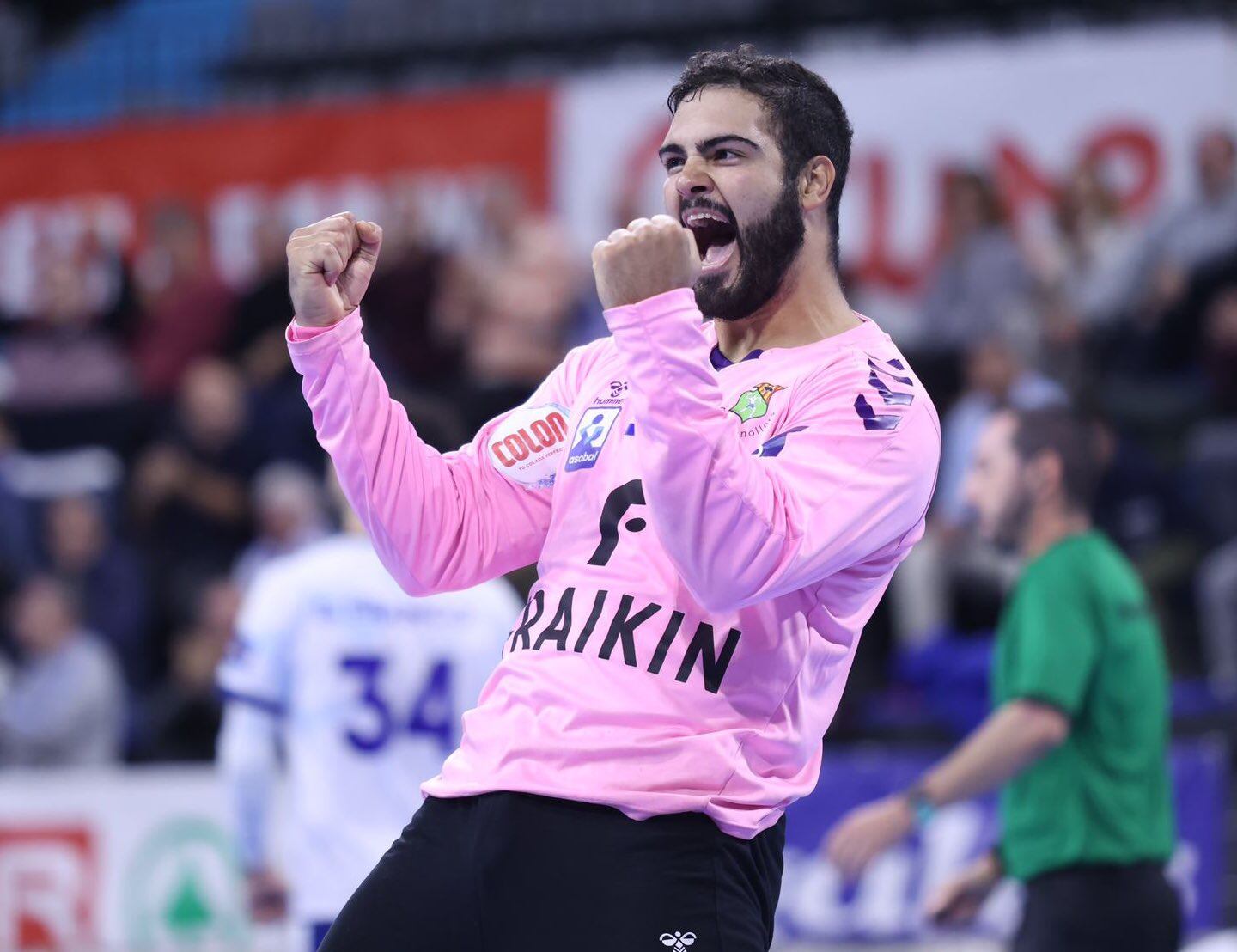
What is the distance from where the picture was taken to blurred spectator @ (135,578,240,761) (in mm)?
9625

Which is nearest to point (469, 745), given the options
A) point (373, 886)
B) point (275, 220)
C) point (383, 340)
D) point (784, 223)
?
point (373, 886)

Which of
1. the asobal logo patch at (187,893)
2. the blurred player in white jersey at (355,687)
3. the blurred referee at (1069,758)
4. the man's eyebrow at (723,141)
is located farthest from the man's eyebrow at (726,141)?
the asobal logo patch at (187,893)

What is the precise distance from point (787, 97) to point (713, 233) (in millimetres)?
254

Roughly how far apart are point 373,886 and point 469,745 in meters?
0.26

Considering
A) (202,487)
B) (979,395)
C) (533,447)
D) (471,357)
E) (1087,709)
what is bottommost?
(1087,709)

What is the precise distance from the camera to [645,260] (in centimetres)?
254

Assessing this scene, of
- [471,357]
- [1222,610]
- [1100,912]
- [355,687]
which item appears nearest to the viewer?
[1100,912]

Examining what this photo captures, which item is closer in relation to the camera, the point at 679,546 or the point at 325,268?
the point at 679,546

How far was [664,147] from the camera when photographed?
2967mm

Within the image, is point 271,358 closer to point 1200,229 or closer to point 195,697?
point 195,697

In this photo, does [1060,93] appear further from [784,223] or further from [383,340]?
[784,223]

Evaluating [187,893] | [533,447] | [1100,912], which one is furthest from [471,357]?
[533,447]

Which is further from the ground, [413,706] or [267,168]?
[267,168]

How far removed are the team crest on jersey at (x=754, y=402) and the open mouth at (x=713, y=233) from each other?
8.5 inches
